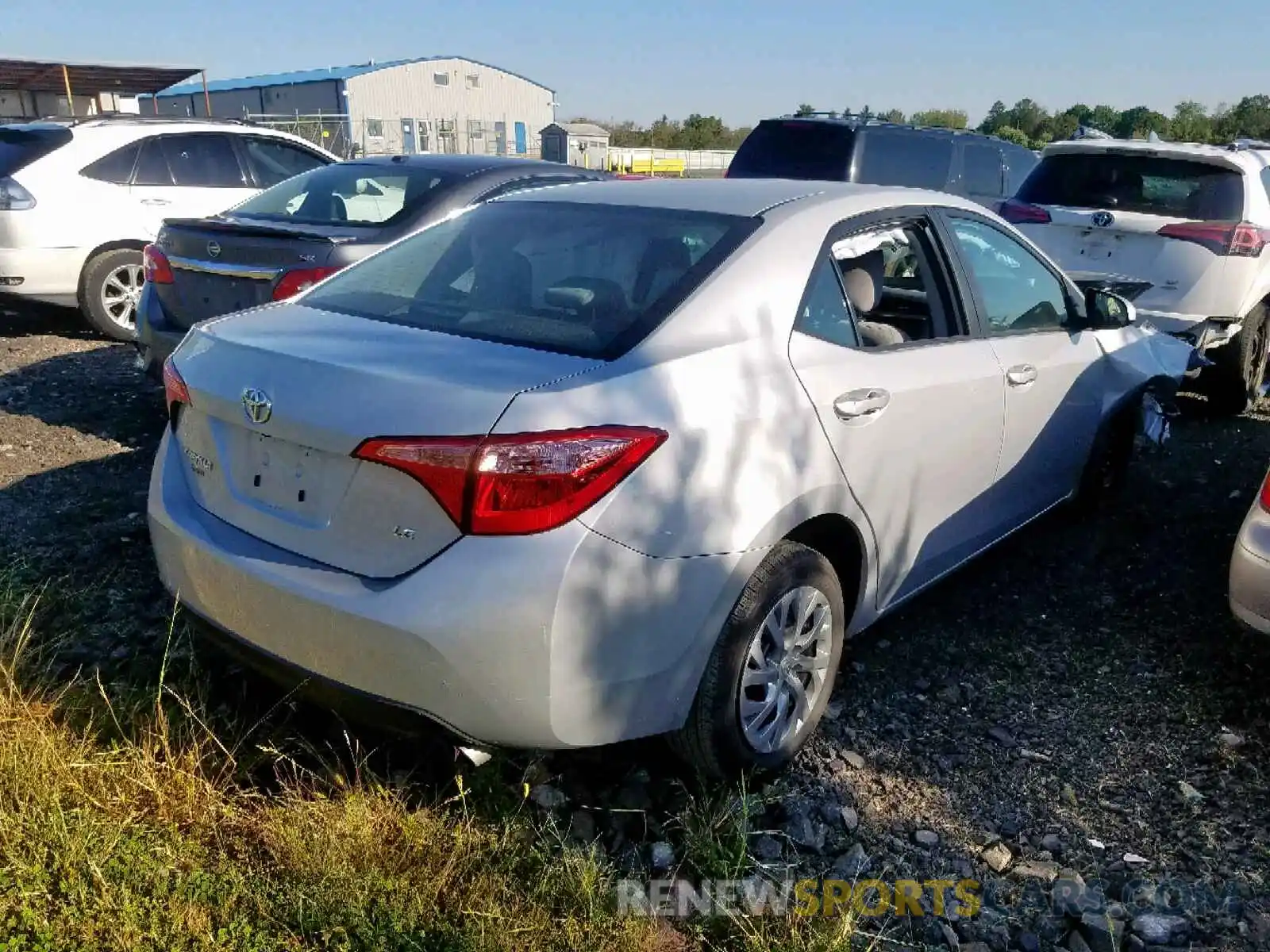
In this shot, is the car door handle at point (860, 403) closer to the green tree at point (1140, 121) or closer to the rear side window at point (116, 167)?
the rear side window at point (116, 167)

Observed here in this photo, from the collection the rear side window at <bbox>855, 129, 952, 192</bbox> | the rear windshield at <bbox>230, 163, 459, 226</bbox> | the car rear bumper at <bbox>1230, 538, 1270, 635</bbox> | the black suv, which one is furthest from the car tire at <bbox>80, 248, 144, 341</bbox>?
the car rear bumper at <bbox>1230, 538, 1270, 635</bbox>

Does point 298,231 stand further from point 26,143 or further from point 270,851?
point 26,143

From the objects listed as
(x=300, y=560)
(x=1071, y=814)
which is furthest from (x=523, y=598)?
(x=1071, y=814)

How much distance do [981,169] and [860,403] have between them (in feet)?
28.4

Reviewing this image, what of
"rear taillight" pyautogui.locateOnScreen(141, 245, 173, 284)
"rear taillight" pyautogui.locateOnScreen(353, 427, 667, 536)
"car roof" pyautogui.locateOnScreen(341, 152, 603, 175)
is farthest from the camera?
"car roof" pyautogui.locateOnScreen(341, 152, 603, 175)

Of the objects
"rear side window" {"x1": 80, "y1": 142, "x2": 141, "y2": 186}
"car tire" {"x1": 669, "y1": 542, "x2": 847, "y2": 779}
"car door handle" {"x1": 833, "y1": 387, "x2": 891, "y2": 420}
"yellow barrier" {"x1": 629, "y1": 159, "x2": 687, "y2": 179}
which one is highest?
"rear side window" {"x1": 80, "y1": 142, "x2": 141, "y2": 186}

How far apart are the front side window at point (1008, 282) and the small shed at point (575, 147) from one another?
30.2 metres

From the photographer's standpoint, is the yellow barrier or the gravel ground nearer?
the gravel ground

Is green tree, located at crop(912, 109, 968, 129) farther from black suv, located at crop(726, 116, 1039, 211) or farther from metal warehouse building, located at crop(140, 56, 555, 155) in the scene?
black suv, located at crop(726, 116, 1039, 211)

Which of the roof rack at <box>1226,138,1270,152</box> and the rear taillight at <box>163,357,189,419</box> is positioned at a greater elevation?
the roof rack at <box>1226,138,1270,152</box>

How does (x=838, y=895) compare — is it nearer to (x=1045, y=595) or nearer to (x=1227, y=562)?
(x=1045, y=595)

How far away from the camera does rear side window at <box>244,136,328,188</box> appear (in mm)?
8867

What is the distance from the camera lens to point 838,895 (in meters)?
2.49

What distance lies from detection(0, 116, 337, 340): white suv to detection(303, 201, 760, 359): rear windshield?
540 centimetres
